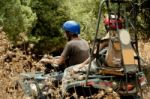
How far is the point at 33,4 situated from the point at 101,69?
18.2m

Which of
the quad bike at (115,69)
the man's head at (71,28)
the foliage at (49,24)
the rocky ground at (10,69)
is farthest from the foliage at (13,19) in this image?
the quad bike at (115,69)

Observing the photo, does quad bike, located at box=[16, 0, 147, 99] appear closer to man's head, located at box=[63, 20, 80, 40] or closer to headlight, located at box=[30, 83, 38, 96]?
headlight, located at box=[30, 83, 38, 96]

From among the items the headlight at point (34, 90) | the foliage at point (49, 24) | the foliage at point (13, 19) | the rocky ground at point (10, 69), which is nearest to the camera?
the rocky ground at point (10, 69)

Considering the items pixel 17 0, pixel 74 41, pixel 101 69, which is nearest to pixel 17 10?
pixel 17 0

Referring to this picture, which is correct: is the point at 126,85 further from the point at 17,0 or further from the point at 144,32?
the point at 17,0

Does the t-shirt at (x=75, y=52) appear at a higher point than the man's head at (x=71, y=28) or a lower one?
lower

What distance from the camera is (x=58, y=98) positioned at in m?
6.12

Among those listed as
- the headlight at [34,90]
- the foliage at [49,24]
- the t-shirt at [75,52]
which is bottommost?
the foliage at [49,24]

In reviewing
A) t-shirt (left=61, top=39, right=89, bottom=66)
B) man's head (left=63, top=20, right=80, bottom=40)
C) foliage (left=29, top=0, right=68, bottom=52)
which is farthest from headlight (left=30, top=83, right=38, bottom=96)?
foliage (left=29, top=0, right=68, bottom=52)

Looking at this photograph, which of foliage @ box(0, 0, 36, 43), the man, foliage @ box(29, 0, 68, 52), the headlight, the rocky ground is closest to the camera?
the rocky ground

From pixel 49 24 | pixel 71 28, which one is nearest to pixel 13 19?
pixel 49 24

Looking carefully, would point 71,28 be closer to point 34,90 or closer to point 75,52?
point 75,52

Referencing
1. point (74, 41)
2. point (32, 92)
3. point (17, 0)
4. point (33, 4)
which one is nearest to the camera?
point (32, 92)

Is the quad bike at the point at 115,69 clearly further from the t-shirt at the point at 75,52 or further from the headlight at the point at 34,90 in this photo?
the t-shirt at the point at 75,52
